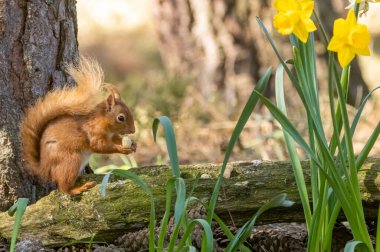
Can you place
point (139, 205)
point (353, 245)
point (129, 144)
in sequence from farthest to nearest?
point (129, 144)
point (139, 205)
point (353, 245)

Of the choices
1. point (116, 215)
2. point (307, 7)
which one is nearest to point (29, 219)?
point (116, 215)

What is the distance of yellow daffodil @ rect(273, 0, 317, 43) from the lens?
1.91 meters

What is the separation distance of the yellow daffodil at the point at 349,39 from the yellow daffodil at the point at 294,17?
0.21 feet

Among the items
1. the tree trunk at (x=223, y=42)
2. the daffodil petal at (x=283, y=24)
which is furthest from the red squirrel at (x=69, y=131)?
the tree trunk at (x=223, y=42)

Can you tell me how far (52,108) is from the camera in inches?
116

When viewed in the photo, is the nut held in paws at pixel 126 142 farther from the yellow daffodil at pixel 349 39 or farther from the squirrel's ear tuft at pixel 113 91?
the yellow daffodil at pixel 349 39

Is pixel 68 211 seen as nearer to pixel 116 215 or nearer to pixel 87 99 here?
pixel 116 215

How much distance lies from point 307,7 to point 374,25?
1033cm

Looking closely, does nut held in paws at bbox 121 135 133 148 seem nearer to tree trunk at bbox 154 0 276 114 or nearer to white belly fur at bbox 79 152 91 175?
white belly fur at bbox 79 152 91 175

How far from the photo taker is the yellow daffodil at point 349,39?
6.24 ft

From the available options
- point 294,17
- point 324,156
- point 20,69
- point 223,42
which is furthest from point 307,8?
point 223,42

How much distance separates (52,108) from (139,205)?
1.68 feet

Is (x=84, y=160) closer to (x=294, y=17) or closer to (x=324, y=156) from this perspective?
(x=324, y=156)

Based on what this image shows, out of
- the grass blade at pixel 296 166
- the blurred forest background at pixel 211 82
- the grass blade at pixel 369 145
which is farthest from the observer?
the blurred forest background at pixel 211 82
